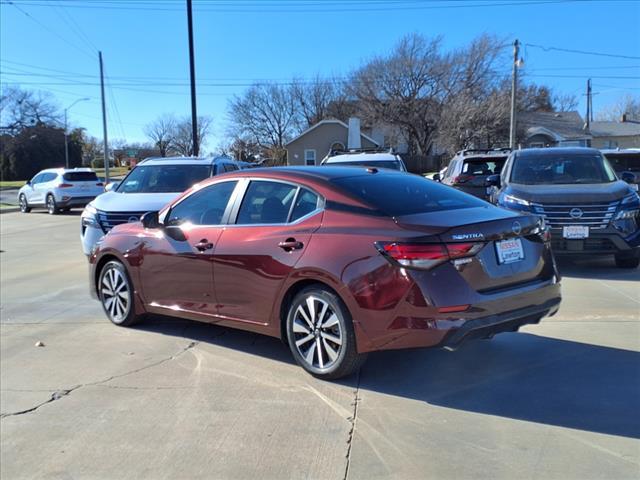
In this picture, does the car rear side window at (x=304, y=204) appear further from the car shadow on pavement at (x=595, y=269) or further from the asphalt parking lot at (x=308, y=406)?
the car shadow on pavement at (x=595, y=269)

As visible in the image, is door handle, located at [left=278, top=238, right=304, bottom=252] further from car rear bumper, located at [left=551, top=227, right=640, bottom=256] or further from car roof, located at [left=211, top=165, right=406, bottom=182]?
car rear bumper, located at [left=551, top=227, right=640, bottom=256]

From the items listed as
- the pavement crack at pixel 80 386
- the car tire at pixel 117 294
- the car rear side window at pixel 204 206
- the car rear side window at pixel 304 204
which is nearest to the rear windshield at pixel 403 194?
the car rear side window at pixel 304 204

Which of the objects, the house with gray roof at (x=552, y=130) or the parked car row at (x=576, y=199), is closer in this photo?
the parked car row at (x=576, y=199)

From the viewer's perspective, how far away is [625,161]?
47.5 ft

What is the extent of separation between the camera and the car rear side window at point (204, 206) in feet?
17.4

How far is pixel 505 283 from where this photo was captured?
13.7 feet

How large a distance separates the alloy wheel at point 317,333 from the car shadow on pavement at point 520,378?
28 centimetres

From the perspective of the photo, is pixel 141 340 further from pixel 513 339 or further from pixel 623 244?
pixel 623 244

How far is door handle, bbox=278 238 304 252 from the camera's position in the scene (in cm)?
446

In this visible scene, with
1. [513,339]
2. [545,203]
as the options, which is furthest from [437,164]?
[513,339]

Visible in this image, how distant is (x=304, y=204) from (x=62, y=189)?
66.2 ft

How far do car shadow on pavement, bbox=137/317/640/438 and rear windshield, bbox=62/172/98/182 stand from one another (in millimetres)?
19131

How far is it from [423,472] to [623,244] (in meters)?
6.20

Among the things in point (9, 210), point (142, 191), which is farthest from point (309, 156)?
point (142, 191)
